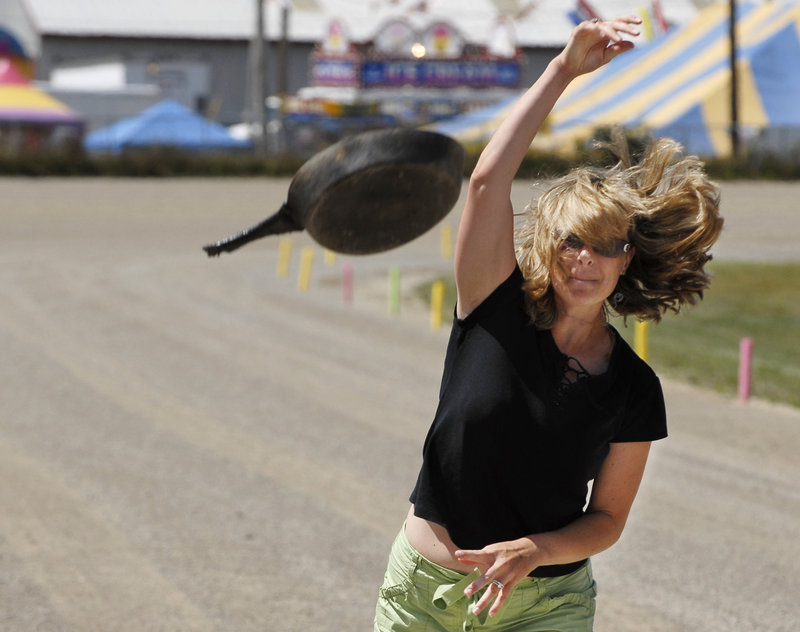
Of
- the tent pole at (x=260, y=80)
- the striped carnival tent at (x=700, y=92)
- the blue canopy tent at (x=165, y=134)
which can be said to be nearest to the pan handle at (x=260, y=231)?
the blue canopy tent at (x=165, y=134)

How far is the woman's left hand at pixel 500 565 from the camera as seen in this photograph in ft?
8.46

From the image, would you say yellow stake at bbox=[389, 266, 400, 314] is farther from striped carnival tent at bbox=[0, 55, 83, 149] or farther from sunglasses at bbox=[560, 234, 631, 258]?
striped carnival tent at bbox=[0, 55, 83, 149]

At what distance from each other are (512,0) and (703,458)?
6189cm

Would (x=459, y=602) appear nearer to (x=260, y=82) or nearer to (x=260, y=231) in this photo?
(x=260, y=231)

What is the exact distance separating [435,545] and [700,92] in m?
43.8

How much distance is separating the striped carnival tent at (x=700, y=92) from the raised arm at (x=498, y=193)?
131 feet

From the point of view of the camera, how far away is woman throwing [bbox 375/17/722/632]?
2.65m

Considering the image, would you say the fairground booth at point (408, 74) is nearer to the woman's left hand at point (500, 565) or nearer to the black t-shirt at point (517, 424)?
the black t-shirt at point (517, 424)

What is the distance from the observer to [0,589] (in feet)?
20.0

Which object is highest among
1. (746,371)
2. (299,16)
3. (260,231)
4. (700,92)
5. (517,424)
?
(260,231)

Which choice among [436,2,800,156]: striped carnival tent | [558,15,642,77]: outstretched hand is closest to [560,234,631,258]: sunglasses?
[558,15,642,77]: outstretched hand

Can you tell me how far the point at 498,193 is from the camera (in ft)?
8.73

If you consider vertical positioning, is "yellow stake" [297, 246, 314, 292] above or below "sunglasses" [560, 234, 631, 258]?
below

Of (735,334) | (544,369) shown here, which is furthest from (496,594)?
(735,334)
